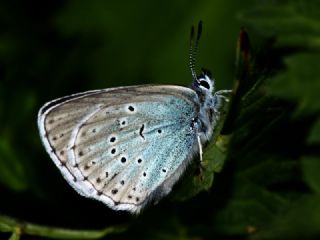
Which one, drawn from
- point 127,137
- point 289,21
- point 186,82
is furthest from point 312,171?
point 186,82

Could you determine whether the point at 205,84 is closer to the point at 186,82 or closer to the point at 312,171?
the point at 312,171

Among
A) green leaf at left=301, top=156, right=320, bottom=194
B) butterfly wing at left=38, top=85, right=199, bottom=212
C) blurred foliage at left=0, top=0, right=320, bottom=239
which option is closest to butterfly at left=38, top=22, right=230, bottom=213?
butterfly wing at left=38, top=85, right=199, bottom=212

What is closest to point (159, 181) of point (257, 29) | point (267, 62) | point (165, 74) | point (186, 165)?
point (186, 165)

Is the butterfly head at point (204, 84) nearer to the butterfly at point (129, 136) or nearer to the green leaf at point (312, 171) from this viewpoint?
the butterfly at point (129, 136)

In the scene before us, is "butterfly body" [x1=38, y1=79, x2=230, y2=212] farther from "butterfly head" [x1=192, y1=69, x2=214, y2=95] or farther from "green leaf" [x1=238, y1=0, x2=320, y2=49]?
"green leaf" [x1=238, y1=0, x2=320, y2=49]

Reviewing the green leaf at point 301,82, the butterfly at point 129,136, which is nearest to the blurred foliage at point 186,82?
the green leaf at point 301,82

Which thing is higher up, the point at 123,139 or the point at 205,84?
the point at 205,84
